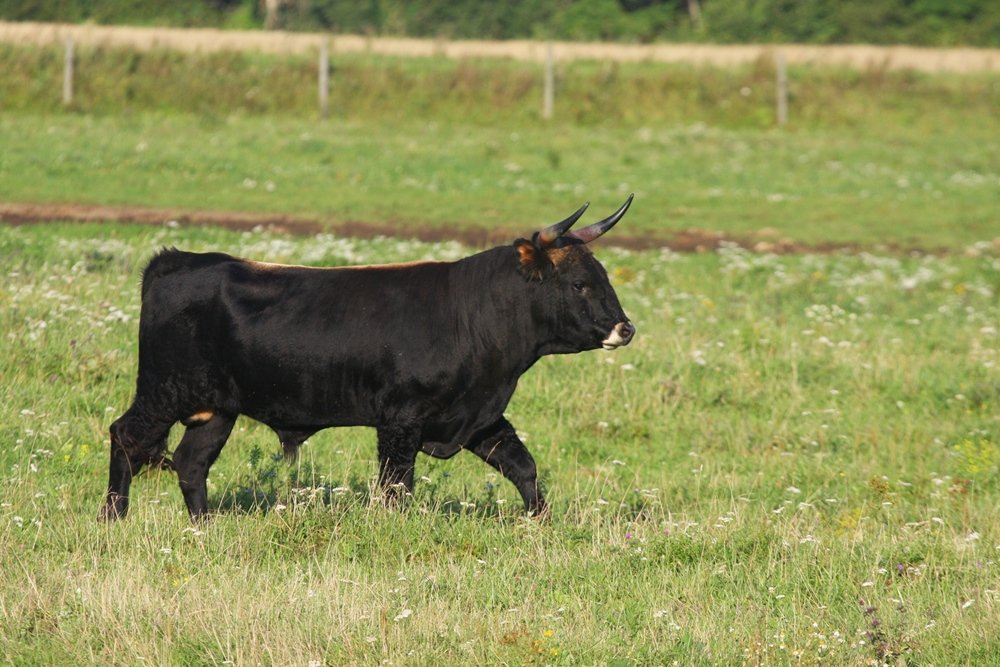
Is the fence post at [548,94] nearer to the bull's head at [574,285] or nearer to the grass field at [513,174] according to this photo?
the grass field at [513,174]

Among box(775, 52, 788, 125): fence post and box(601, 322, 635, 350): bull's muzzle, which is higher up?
box(775, 52, 788, 125): fence post

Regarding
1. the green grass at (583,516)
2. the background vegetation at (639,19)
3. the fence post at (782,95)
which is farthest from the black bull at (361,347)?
the background vegetation at (639,19)

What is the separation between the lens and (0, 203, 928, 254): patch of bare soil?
19.4 m

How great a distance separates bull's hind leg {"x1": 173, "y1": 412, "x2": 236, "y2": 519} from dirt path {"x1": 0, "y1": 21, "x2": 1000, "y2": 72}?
27.1 m

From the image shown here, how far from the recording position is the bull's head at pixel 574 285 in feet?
26.8

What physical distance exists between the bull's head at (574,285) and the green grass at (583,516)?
1.01m

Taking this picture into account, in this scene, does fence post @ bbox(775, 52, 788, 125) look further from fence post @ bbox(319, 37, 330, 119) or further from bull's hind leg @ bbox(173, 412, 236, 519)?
bull's hind leg @ bbox(173, 412, 236, 519)

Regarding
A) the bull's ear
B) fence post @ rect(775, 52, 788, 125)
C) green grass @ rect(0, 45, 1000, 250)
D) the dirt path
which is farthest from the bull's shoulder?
the dirt path

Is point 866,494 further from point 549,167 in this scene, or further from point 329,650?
point 549,167

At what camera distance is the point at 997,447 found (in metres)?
10.6

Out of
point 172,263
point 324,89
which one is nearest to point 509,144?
point 324,89

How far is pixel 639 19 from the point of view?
2338 inches

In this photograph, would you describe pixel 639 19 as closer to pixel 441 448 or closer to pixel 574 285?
pixel 574 285

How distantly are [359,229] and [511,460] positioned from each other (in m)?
12.1
